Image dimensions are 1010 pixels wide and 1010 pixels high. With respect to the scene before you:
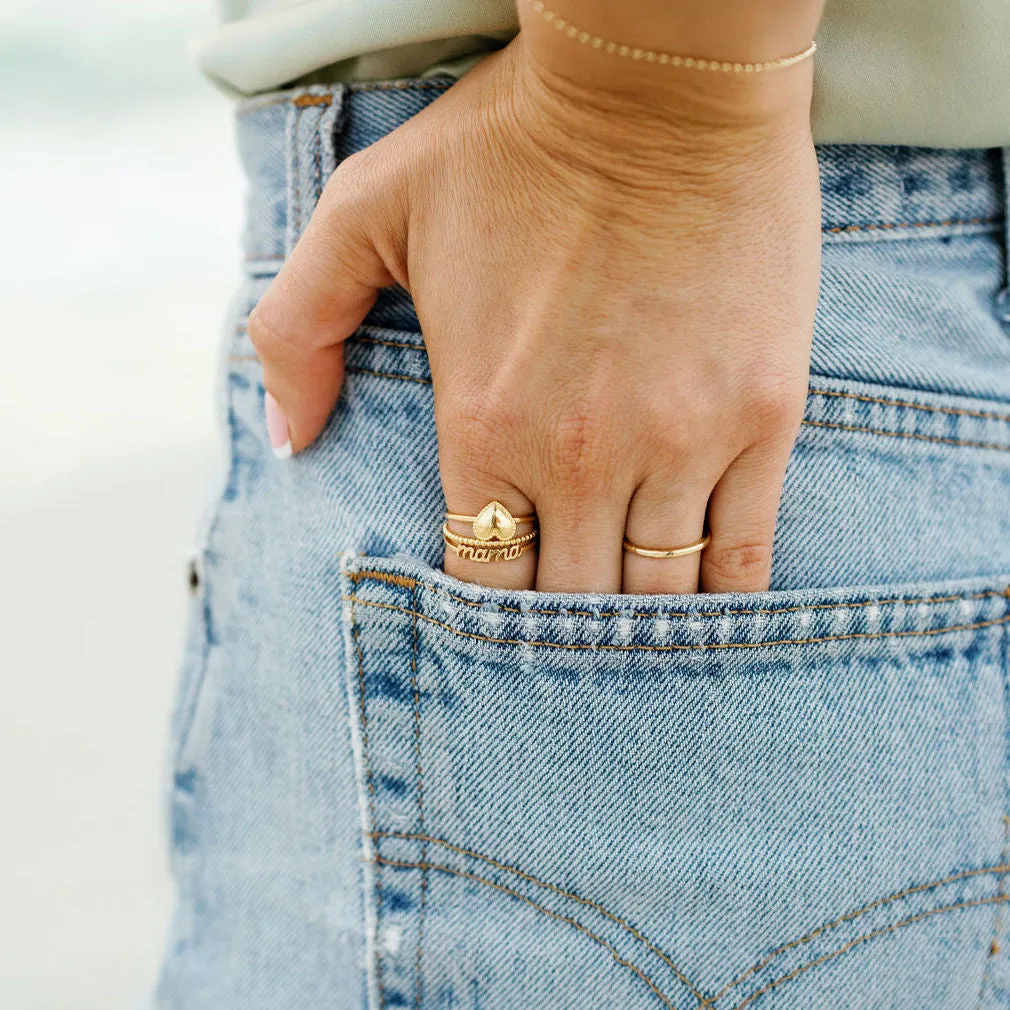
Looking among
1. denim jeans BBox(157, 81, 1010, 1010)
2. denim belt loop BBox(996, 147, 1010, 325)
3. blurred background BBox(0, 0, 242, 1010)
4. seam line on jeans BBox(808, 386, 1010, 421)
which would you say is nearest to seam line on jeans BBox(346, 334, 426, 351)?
denim jeans BBox(157, 81, 1010, 1010)

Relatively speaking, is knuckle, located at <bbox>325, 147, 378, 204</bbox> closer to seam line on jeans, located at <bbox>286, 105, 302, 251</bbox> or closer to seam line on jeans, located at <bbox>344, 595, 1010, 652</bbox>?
seam line on jeans, located at <bbox>286, 105, 302, 251</bbox>

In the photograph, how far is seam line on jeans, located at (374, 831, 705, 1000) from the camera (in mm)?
754

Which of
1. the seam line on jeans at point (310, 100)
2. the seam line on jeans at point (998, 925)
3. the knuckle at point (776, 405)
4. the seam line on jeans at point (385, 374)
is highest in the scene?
the seam line on jeans at point (310, 100)

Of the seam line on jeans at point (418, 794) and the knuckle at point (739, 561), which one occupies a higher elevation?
the knuckle at point (739, 561)

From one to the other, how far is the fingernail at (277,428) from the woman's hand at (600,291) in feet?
0.43

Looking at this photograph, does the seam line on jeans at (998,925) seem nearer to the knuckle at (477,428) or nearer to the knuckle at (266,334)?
the knuckle at (477,428)

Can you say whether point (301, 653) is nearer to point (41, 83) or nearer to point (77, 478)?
point (77, 478)

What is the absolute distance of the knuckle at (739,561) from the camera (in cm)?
72

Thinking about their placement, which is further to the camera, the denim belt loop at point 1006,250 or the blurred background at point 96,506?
the blurred background at point 96,506

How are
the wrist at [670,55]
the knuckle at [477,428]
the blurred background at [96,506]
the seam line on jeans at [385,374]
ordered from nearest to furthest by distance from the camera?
the wrist at [670,55], the knuckle at [477,428], the seam line on jeans at [385,374], the blurred background at [96,506]

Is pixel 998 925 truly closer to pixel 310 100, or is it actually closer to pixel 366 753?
pixel 366 753

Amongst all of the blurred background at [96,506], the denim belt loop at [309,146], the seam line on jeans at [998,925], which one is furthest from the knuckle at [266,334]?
the blurred background at [96,506]

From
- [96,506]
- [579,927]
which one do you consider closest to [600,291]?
[579,927]

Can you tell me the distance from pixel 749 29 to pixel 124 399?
297 cm
